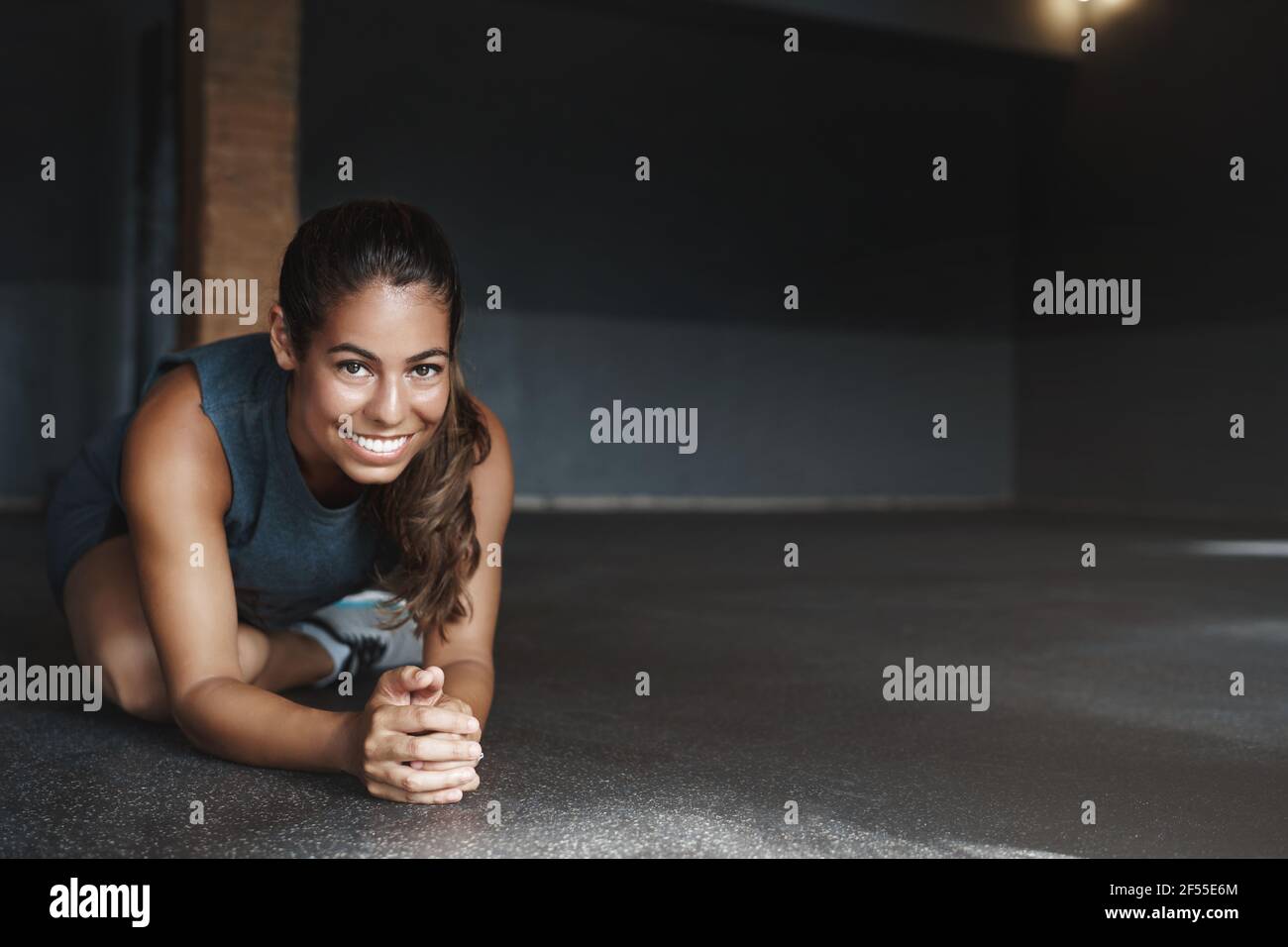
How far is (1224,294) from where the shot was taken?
7.43 metres

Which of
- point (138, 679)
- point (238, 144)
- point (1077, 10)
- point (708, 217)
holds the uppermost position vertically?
point (1077, 10)

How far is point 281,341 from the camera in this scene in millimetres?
1420

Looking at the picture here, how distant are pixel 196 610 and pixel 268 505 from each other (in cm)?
21

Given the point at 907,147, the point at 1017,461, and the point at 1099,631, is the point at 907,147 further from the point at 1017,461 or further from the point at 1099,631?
the point at 1099,631

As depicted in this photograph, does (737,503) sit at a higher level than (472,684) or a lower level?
higher


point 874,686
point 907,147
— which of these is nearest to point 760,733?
point 874,686

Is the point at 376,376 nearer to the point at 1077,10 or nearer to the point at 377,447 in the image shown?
the point at 377,447

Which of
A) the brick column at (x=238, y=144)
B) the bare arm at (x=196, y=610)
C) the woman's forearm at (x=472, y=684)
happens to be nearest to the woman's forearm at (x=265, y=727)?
the bare arm at (x=196, y=610)

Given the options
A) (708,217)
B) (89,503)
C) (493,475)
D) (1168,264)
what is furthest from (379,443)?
(1168,264)

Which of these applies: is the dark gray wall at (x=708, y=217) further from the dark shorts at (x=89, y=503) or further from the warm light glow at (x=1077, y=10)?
the dark shorts at (x=89, y=503)

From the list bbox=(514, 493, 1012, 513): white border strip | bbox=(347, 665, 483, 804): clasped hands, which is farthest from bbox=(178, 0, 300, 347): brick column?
bbox=(347, 665, 483, 804): clasped hands

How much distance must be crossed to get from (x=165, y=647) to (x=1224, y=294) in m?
7.47

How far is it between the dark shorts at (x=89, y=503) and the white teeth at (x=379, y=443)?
0.70m

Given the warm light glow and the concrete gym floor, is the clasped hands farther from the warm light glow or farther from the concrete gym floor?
the warm light glow
